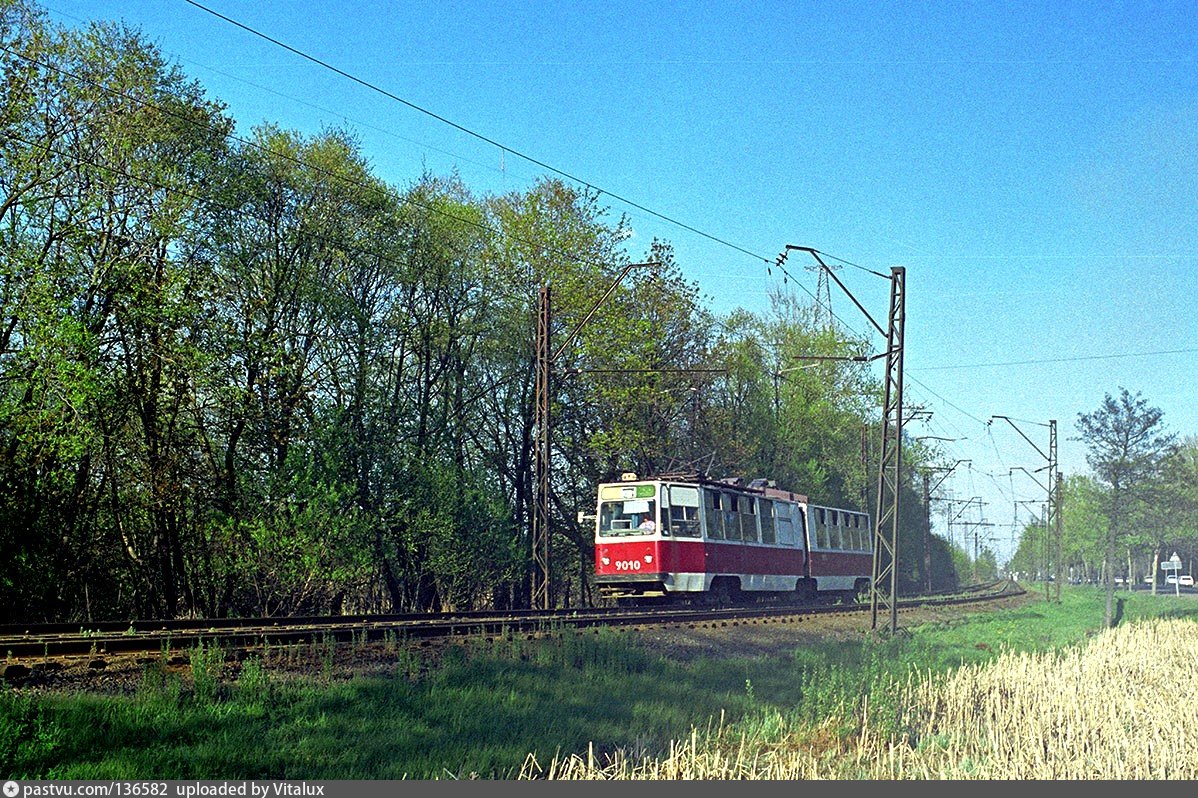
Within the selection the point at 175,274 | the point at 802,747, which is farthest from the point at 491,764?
the point at 175,274

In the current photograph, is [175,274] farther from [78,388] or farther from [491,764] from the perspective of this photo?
[491,764]

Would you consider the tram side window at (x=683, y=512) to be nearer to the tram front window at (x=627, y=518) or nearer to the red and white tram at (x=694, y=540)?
the red and white tram at (x=694, y=540)

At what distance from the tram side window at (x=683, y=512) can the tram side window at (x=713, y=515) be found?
52 centimetres

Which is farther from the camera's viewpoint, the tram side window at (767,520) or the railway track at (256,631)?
the tram side window at (767,520)

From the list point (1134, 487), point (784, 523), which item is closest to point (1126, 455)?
point (1134, 487)

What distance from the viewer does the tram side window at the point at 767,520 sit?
1320 inches

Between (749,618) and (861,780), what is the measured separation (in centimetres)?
1744

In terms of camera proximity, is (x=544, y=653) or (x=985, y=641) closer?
(x=544, y=653)

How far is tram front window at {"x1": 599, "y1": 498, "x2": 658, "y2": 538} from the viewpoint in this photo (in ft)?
93.5

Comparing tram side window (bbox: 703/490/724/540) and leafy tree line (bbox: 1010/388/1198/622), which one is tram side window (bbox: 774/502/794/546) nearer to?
tram side window (bbox: 703/490/724/540)

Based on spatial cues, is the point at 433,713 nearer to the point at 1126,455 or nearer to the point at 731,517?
the point at 731,517

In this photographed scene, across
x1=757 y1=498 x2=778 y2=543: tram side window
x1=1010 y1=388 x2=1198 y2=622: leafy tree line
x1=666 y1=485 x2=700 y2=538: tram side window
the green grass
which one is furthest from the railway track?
x1=1010 y1=388 x2=1198 y2=622: leafy tree line

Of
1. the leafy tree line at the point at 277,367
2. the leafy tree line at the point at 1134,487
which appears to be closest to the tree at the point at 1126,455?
the leafy tree line at the point at 1134,487

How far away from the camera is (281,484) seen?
29141mm
